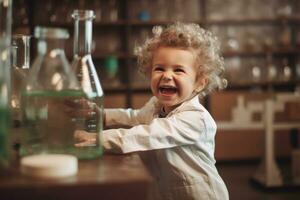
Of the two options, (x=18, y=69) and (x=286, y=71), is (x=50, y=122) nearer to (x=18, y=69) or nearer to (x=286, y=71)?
(x=18, y=69)

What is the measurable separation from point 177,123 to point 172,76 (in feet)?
0.68

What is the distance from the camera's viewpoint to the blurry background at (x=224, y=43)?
376 centimetres

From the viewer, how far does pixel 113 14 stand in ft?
12.7

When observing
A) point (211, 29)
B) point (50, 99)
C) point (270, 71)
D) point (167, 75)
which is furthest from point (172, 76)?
point (270, 71)

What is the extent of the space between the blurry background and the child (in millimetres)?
2592

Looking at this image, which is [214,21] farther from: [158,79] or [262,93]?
[158,79]

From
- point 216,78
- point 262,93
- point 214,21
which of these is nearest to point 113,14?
point 214,21

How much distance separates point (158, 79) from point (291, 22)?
3.41 m

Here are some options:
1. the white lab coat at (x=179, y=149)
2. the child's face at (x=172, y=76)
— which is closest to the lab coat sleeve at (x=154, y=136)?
the white lab coat at (x=179, y=149)

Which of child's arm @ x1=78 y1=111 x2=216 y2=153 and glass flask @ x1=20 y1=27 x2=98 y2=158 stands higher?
glass flask @ x1=20 y1=27 x2=98 y2=158

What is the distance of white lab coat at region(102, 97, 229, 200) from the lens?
735mm

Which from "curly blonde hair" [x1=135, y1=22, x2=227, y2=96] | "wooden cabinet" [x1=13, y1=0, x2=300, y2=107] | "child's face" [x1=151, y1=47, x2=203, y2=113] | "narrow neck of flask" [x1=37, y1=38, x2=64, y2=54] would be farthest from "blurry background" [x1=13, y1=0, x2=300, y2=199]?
"narrow neck of flask" [x1=37, y1=38, x2=64, y2=54]

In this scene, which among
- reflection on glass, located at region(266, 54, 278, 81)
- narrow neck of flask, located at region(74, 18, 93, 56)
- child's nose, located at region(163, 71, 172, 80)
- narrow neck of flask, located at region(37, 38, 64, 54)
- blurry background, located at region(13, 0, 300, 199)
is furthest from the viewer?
reflection on glass, located at region(266, 54, 278, 81)

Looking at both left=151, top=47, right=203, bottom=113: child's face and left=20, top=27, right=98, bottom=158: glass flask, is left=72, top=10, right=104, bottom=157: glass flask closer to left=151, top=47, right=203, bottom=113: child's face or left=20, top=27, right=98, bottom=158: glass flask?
left=20, top=27, right=98, bottom=158: glass flask
